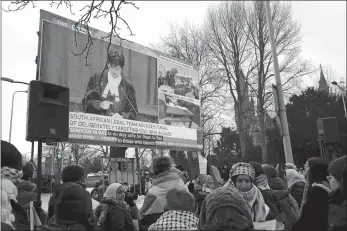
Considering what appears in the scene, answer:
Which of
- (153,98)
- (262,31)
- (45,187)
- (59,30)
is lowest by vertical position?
(45,187)

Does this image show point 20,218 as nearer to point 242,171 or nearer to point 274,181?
point 242,171

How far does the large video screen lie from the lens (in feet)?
38.0

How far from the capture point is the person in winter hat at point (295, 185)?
5.07m

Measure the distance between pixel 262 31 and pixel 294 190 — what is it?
74.4 ft

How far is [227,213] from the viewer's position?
273cm

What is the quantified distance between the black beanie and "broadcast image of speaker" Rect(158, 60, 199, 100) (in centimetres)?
1231

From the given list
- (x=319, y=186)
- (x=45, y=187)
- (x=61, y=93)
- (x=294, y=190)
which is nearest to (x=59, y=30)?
(x=61, y=93)

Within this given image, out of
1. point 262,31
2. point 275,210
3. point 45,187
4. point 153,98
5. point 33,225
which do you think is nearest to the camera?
point 33,225

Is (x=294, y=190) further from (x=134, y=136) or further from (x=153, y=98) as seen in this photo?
(x=153, y=98)

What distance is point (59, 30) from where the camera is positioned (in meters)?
11.7

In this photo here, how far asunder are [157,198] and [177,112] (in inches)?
468

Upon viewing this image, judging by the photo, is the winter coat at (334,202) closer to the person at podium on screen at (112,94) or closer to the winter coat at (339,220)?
the winter coat at (339,220)

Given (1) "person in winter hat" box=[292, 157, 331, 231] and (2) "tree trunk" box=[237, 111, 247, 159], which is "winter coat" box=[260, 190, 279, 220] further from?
(2) "tree trunk" box=[237, 111, 247, 159]

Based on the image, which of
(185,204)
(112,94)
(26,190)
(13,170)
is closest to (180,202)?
(185,204)
